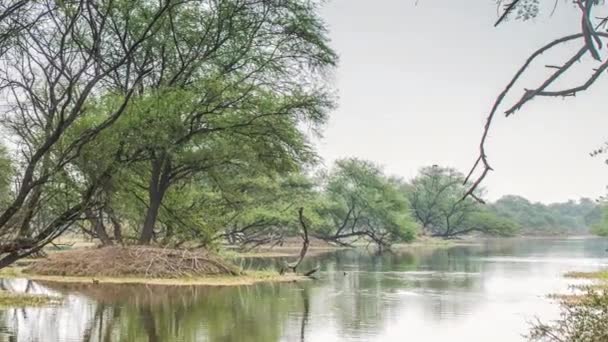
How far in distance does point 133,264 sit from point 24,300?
7433 mm

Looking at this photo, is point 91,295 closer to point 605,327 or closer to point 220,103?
point 220,103

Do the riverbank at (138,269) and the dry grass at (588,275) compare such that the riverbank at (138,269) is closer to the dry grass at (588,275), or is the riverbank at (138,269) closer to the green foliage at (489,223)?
the dry grass at (588,275)

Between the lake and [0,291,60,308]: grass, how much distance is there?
0.47 meters

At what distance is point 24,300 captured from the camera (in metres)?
17.3

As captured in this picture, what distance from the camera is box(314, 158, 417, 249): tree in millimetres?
67125

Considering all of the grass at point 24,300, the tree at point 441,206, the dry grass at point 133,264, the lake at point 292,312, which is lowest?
the lake at point 292,312

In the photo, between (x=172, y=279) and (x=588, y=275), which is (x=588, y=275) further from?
(x=172, y=279)

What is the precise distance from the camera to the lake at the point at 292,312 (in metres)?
13.4

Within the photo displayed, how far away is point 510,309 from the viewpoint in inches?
736

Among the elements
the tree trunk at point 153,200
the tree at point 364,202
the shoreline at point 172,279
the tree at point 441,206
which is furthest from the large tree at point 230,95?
the tree at point 441,206

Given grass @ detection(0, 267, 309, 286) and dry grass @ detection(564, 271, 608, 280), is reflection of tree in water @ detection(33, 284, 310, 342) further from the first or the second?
dry grass @ detection(564, 271, 608, 280)

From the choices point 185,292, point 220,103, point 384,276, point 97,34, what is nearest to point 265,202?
point 384,276

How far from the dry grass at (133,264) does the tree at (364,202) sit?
132 feet

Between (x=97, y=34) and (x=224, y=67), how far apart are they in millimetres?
18663
